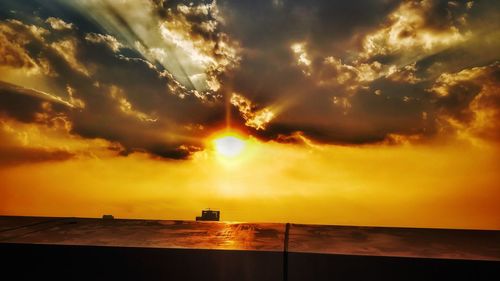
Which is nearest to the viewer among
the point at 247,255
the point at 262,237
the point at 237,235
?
the point at 247,255

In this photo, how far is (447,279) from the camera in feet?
5.95

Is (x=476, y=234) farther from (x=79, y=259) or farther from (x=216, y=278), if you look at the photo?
(x=79, y=259)

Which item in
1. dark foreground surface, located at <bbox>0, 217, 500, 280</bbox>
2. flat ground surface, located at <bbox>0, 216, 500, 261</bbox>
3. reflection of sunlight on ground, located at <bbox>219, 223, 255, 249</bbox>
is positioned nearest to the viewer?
dark foreground surface, located at <bbox>0, 217, 500, 280</bbox>

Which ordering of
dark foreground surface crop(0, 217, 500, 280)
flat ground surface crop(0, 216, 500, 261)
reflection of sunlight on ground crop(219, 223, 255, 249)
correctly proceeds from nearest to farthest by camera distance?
dark foreground surface crop(0, 217, 500, 280), flat ground surface crop(0, 216, 500, 261), reflection of sunlight on ground crop(219, 223, 255, 249)

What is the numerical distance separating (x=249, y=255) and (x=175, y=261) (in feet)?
1.32

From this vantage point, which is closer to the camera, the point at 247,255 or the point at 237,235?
the point at 247,255

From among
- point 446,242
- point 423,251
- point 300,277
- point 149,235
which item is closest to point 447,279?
point 423,251

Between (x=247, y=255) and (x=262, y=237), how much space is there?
0.44 metres

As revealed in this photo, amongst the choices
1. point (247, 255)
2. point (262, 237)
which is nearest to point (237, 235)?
point (262, 237)

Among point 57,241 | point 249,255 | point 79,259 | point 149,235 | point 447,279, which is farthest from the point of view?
point 149,235

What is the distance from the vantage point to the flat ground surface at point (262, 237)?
2.03 meters

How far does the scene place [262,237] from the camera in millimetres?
2369

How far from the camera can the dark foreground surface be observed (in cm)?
185

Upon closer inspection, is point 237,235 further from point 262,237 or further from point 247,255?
point 247,255
